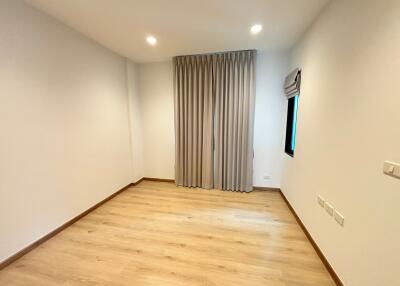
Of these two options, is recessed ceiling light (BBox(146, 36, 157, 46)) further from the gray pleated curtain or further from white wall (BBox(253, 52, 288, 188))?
white wall (BBox(253, 52, 288, 188))

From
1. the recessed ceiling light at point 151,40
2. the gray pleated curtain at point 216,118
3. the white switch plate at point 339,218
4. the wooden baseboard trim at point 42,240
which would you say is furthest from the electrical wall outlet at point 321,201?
the wooden baseboard trim at point 42,240

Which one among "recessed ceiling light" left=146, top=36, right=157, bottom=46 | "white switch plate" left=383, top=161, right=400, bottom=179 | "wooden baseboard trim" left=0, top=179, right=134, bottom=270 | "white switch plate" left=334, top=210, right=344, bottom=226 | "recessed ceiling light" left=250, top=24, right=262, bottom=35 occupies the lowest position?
"wooden baseboard trim" left=0, top=179, right=134, bottom=270

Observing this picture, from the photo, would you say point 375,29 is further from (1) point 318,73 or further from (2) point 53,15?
(2) point 53,15

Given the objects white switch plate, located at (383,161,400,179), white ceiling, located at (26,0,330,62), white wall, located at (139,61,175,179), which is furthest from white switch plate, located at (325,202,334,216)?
white wall, located at (139,61,175,179)

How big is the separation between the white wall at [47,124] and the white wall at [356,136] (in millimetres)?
2971

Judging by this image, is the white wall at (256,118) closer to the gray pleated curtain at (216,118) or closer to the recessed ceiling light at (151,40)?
the gray pleated curtain at (216,118)

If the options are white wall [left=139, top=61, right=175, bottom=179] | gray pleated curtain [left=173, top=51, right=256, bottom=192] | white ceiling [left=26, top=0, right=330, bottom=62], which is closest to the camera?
white ceiling [left=26, top=0, right=330, bottom=62]

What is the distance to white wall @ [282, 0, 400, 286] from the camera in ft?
3.58

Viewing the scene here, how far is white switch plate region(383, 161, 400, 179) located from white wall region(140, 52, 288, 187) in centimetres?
230

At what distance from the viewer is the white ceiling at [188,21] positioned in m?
1.89

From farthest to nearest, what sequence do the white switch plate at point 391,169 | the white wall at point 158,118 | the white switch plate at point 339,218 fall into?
the white wall at point 158,118 → the white switch plate at point 339,218 → the white switch plate at point 391,169

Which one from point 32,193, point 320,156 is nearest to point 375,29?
point 320,156

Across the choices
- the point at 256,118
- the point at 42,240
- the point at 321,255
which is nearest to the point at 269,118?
the point at 256,118

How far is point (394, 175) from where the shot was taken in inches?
41.3
